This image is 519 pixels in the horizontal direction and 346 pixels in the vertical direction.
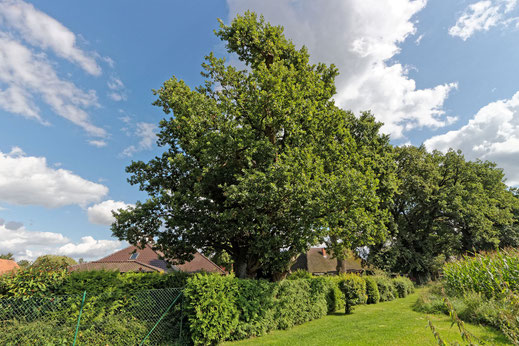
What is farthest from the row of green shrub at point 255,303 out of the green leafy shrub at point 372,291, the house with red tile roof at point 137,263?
the house with red tile roof at point 137,263

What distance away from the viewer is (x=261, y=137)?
1407cm

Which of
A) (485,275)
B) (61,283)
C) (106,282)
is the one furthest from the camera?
(485,275)

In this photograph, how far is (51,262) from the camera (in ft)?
33.0

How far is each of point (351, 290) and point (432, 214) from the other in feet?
81.3

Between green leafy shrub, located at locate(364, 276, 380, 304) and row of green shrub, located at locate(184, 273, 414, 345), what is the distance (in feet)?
6.06

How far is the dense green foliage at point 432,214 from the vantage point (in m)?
32.0

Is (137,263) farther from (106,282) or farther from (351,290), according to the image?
(351,290)

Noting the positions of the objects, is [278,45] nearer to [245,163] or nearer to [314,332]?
→ [245,163]

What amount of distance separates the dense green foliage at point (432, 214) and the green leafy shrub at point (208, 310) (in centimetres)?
2606

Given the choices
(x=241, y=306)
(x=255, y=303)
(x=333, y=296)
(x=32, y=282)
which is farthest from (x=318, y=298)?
(x=32, y=282)

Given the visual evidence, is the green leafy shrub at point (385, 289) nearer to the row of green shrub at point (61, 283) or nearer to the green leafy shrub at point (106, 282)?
the green leafy shrub at point (106, 282)

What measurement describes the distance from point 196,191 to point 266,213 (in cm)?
376

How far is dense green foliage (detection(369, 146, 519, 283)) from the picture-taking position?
3200 centimetres

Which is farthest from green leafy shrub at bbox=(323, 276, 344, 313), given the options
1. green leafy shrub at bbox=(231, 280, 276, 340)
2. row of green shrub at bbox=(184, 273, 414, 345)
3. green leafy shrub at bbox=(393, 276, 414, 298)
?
green leafy shrub at bbox=(393, 276, 414, 298)
